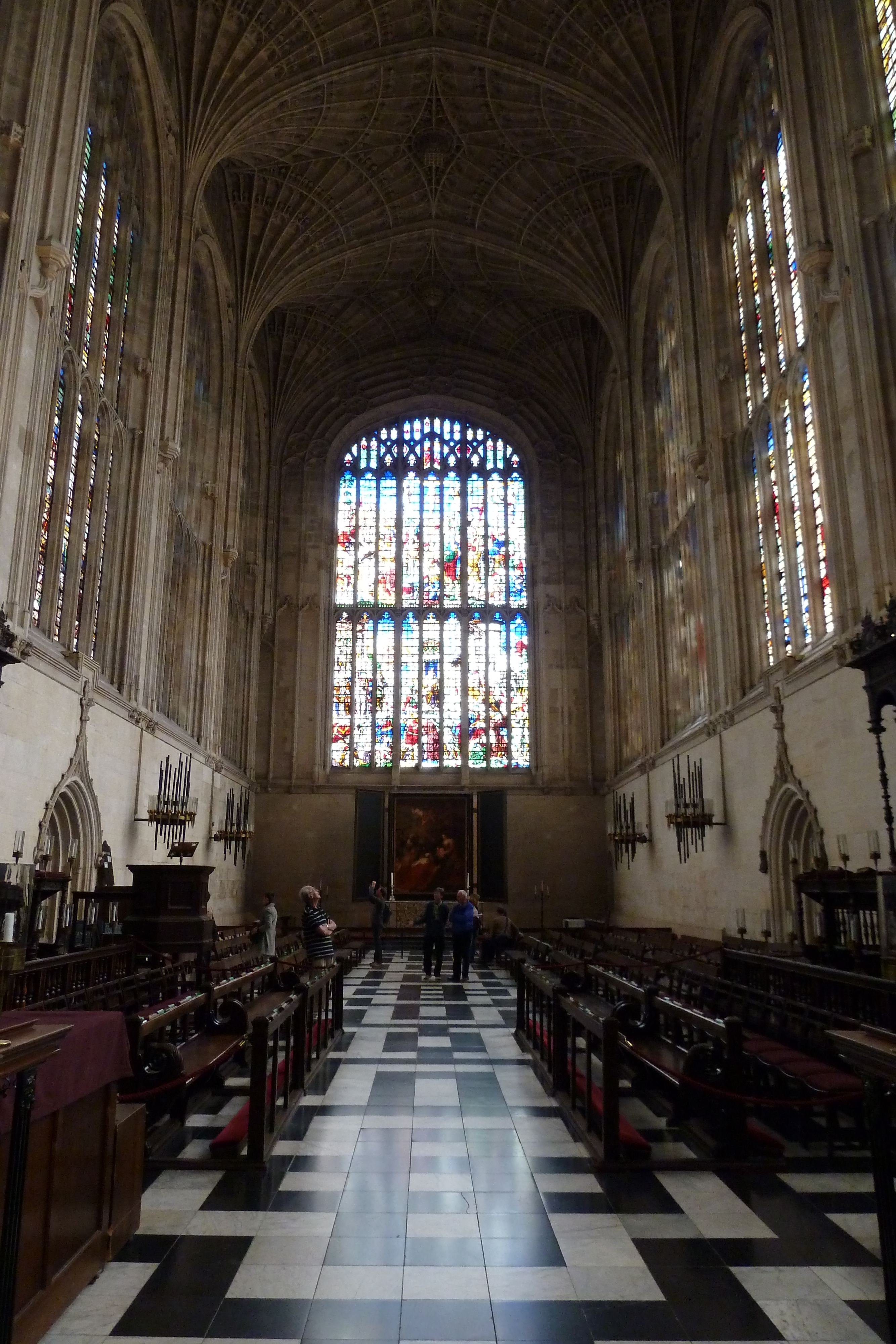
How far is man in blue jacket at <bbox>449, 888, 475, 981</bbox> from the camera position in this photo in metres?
15.3

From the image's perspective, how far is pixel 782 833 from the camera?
13.8 metres

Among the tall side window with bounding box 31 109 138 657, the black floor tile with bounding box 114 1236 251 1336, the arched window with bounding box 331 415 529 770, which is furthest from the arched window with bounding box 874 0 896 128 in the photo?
the arched window with bounding box 331 415 529 770

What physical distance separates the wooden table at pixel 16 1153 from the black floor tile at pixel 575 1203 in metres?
2.67

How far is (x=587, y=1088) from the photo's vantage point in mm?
6016

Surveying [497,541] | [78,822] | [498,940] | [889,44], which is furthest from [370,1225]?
[497,541]

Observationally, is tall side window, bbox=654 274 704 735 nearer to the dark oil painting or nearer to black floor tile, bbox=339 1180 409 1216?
the dark oil painting

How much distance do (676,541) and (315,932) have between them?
13.7 meters

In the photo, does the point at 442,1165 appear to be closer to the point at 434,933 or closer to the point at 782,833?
the point at 782,833

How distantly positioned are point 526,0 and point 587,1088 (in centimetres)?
2020

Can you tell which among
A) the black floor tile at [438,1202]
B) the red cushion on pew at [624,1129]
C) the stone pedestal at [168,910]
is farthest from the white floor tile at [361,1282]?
the stone pedestal at [168,910]

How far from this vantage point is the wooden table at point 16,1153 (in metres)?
2.96

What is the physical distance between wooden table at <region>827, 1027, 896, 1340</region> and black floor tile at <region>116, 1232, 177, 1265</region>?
297cm

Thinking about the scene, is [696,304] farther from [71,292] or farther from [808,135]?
[71,292]

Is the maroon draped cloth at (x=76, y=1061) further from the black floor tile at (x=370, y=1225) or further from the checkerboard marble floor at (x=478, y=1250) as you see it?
the black floor tile at (x=370, y=1225)
